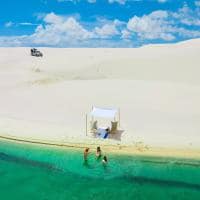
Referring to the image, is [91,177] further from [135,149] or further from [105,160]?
[135,149]

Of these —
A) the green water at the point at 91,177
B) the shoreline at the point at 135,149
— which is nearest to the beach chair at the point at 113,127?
the shoreline at the point at 135,149

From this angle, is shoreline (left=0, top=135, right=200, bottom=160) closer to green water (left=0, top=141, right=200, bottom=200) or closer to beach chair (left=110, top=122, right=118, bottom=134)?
green water (left=0, top=141, right=200, bottom=200)

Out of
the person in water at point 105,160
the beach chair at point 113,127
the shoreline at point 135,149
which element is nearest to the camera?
the person in water at point 105,160

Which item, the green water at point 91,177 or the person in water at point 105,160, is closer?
the green water at point 91,177

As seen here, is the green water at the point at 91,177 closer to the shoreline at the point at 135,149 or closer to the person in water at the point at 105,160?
the person in water at the point at 105,160

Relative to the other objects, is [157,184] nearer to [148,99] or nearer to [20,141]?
[20,141]

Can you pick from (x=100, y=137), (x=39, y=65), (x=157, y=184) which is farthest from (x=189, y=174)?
(x=39, y=65)

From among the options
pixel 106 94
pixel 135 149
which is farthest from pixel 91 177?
pixel 106 94
